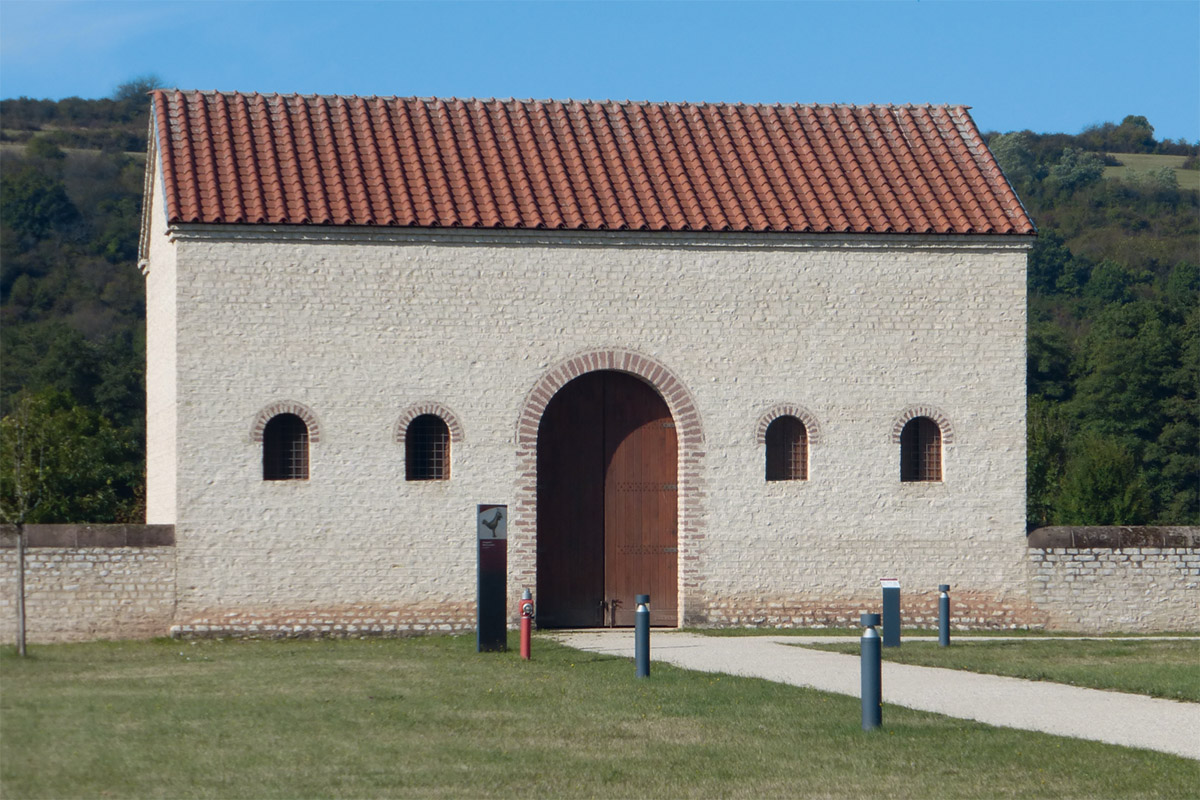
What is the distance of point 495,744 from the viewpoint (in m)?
11.5

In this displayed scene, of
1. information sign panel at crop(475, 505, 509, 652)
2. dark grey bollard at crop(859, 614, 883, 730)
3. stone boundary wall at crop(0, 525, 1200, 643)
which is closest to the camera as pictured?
dark grey bollard at crop(859, 614, 883, 730)

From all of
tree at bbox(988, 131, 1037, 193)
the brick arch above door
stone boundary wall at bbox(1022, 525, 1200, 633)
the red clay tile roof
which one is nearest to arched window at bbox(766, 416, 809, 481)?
the brick arch above door

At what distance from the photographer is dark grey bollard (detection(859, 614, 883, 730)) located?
12.1 meters

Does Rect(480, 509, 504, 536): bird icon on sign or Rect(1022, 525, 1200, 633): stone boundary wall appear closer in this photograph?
Rect(480, 509, 504, 536): bird icon on sign

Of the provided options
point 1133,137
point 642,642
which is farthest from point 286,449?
point 1133,137

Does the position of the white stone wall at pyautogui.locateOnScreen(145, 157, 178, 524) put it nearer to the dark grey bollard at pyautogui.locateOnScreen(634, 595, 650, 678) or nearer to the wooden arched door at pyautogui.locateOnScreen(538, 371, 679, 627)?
the wooden arched door at pyautogui.locateOnScreen(538, 371, 679, 627)

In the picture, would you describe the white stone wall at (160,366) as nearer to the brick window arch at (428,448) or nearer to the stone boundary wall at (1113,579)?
the brick window arch at (428,448)

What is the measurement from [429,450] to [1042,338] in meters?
43.4

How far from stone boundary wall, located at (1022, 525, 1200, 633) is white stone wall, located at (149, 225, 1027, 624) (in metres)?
0.45

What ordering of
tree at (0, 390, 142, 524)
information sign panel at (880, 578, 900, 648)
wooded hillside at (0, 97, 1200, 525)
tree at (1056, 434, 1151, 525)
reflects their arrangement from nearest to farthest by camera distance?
information sign panel at (880, 578, 900, 648), tree at (0, 390, 142, 524), wooded hillside at (0, 97, 1200, 525), tree at (1056, 434, 1151, 525)

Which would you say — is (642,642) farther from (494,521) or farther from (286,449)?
(286,449)

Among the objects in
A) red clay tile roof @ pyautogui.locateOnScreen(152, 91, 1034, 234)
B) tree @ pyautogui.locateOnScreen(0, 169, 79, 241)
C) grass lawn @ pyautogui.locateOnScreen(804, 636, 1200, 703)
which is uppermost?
tree @ pyautogui.locateOnScreen(0, 169, 79, 241)

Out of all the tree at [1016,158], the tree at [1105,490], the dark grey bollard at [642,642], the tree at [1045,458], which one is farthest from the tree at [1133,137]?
the dark grey bollard at [642,642]

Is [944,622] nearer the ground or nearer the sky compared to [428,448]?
nearer the ground
